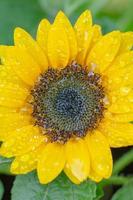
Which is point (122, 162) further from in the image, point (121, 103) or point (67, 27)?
point (67, 27)

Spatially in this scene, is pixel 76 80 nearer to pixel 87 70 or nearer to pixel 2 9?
pixel 87 70

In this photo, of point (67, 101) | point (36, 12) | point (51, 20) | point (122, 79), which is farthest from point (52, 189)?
point (36, 12)

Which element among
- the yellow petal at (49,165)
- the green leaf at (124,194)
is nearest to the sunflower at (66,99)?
the yellow petal at (49,165)

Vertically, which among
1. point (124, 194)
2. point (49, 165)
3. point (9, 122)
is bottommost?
point (124, 194)

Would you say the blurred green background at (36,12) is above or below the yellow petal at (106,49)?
above

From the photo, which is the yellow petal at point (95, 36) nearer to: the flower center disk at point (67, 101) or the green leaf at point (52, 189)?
the flower center disk at point (67, 101)

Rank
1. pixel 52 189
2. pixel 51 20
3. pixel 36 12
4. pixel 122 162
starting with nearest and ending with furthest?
1. pixel 52 189
2. pixel 122 162
3. pixel 51 20
4. pixel 36 12

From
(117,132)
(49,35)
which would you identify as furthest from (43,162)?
(49,35)

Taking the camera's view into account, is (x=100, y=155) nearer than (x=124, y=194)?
Yes
